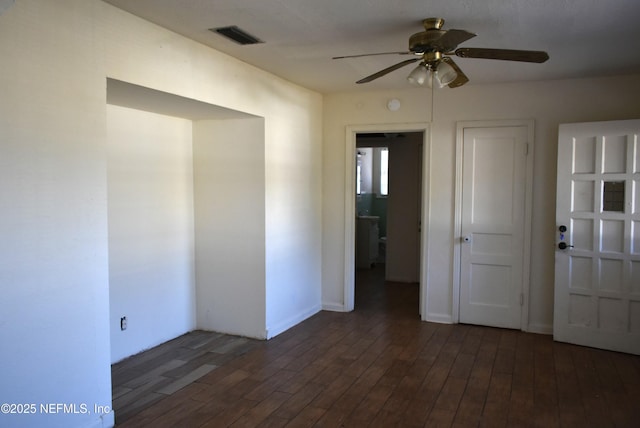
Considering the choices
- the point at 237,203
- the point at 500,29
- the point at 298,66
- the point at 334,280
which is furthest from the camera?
the point at 334,280

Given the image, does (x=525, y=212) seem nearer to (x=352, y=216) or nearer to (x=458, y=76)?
(x=352, y=216)

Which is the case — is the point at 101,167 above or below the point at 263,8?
below

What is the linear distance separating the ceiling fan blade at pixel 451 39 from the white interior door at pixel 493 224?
2200mm

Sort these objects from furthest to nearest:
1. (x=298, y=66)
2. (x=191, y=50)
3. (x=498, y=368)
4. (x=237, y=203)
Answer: (x=237, y=203) → (x=298, y=66) → (x=498, y=368) → (x=191, y=50)

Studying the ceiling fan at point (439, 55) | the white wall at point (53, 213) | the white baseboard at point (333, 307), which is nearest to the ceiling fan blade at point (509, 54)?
the ceiling fan at point (439, 55)

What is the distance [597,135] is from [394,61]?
195 cm

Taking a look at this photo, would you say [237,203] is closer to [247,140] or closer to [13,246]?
[247,140]

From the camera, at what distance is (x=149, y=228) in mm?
4152

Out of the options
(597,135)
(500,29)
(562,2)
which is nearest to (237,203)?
(500,29)

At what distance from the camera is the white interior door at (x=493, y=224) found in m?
4.73

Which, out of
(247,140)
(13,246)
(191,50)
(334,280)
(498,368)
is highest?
(191,50)

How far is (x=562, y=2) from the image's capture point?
269cm

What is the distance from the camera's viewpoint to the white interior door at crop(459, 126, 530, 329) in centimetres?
473

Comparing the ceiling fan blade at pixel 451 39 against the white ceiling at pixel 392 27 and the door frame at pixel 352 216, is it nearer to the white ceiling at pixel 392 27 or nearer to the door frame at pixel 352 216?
the white ceiling at pixel 392 27
